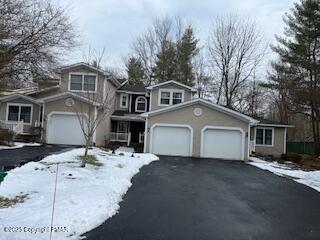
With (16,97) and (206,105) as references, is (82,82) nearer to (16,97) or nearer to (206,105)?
(16,97)

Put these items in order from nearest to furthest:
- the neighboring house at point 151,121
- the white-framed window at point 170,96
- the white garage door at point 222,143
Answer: the white garage door at point 222,143 < the neighboring house at point 151,121 < the white-framed window at point 170,96

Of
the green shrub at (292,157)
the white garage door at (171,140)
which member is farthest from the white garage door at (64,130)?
the green shrub at (292,157)

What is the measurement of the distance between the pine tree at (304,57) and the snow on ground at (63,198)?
2163 cm

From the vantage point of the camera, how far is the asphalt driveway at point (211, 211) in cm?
662

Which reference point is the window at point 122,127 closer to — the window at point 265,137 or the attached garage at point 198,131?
the attached garage at point 198,131

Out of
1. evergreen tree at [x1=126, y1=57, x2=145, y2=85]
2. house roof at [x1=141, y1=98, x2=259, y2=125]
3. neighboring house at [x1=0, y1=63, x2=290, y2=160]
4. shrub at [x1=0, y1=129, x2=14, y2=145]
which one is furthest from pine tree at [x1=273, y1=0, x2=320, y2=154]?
shrub at [x1=0, y1=129, x2=14, y2=145]

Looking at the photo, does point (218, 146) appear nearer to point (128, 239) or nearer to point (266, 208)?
point (266, 208)

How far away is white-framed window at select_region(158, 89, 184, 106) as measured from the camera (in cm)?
3102

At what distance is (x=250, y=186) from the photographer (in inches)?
513

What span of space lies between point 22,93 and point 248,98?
25.5 metres

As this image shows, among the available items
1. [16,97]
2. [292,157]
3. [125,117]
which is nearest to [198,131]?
[292,157]

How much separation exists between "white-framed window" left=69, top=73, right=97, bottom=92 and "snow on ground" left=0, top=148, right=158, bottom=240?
1596 centimetres

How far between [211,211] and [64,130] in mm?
21172

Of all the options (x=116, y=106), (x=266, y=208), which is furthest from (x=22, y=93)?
(x=266, y=208)
